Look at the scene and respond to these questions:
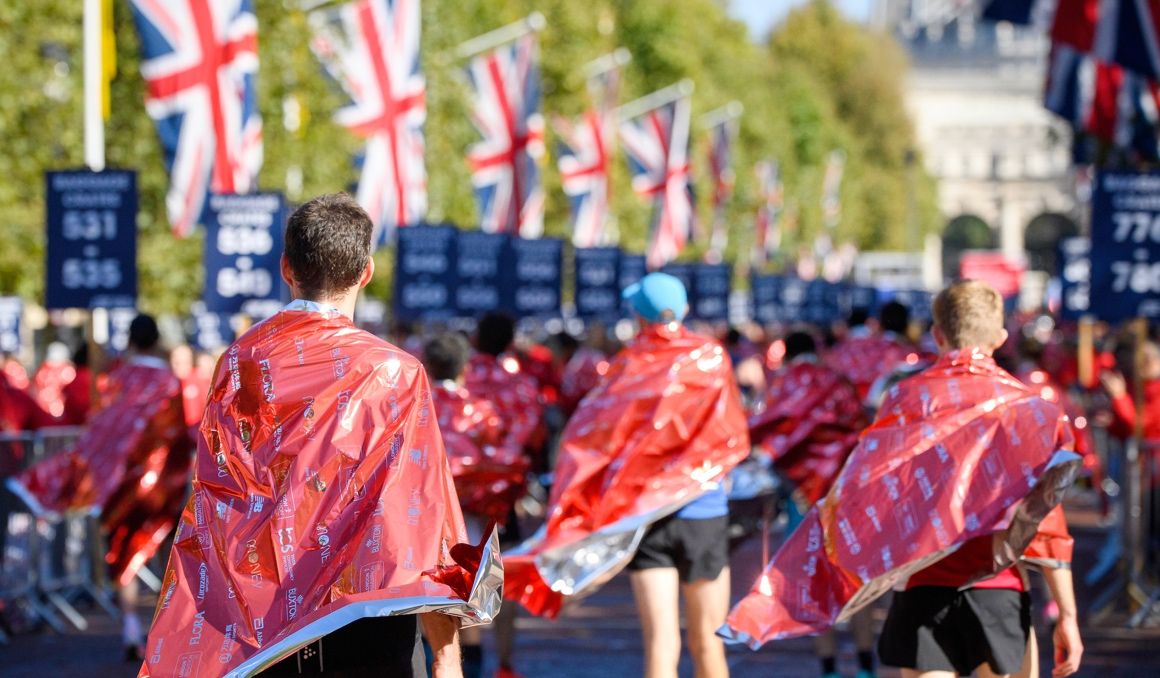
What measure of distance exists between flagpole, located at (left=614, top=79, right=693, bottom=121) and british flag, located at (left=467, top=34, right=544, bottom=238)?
70.1 ft

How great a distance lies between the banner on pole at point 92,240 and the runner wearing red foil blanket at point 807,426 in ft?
15.4

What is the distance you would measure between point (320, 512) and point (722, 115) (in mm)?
43825

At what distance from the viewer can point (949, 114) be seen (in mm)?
146750

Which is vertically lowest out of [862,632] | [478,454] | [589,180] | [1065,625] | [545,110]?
[862,632]

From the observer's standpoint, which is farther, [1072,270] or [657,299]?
[1072,270]

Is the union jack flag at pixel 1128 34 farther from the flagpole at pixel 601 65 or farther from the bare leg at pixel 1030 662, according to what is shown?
the flagpole at pixel 601 65

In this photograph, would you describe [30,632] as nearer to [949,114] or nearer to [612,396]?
[612,396]

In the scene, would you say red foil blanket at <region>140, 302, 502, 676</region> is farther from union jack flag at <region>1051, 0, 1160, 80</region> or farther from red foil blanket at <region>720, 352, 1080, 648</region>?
union jack flag at <region>1051, 0, 1160, 80</region>

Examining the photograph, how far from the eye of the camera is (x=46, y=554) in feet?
40.3

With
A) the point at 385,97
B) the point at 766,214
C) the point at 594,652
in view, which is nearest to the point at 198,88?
the point at 385,97

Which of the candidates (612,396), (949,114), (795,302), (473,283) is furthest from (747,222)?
(949,114)

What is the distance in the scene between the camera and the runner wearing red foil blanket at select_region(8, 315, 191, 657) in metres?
10.7

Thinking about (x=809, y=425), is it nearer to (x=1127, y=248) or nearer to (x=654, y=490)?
(x=654, y=490)

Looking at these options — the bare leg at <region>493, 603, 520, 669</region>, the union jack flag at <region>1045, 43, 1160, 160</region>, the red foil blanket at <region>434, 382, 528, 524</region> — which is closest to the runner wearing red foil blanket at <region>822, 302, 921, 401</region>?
the red foil blanket at <region>434, 382, 528, 524</region>
